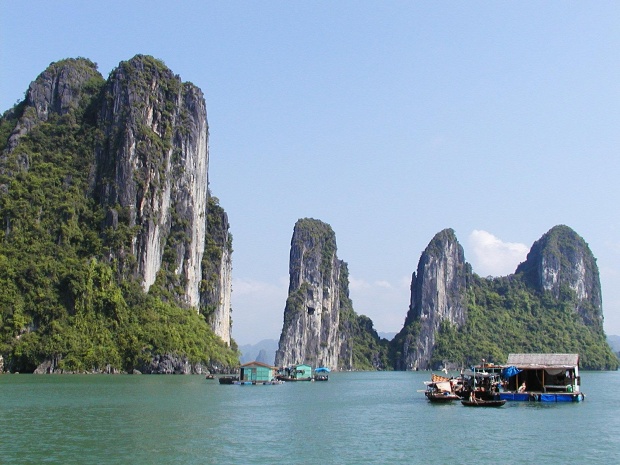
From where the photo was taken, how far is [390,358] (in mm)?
158375

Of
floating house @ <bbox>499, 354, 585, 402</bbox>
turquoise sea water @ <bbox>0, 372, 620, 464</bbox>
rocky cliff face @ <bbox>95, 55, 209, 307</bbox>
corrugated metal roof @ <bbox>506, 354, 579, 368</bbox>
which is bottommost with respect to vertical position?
turquoise sea water @ <bbox>0, 372, 620, 464</bbox>

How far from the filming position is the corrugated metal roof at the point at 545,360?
147 ft

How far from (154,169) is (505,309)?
97936 mm

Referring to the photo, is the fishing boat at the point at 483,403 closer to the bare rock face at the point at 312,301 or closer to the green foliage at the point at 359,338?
the bare rock face at the point at 312,301

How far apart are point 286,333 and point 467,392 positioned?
298 ft

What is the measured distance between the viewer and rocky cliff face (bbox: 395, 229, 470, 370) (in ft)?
496

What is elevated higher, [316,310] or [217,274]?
[217,274]

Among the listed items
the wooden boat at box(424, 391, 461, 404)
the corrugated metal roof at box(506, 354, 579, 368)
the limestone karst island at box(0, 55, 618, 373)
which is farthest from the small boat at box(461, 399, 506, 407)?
the limestone karst island at box(0, 55, 618, 373)

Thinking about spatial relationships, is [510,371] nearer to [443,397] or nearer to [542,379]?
[542,379]

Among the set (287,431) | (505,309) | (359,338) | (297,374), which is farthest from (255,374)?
(505,309)

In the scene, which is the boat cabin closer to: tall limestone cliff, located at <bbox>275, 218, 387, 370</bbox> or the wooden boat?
the wooden boat

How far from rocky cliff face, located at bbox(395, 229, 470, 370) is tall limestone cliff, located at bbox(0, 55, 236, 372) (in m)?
53.3

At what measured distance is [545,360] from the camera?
149ft

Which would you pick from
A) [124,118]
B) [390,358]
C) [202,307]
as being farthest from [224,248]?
[390,358]
